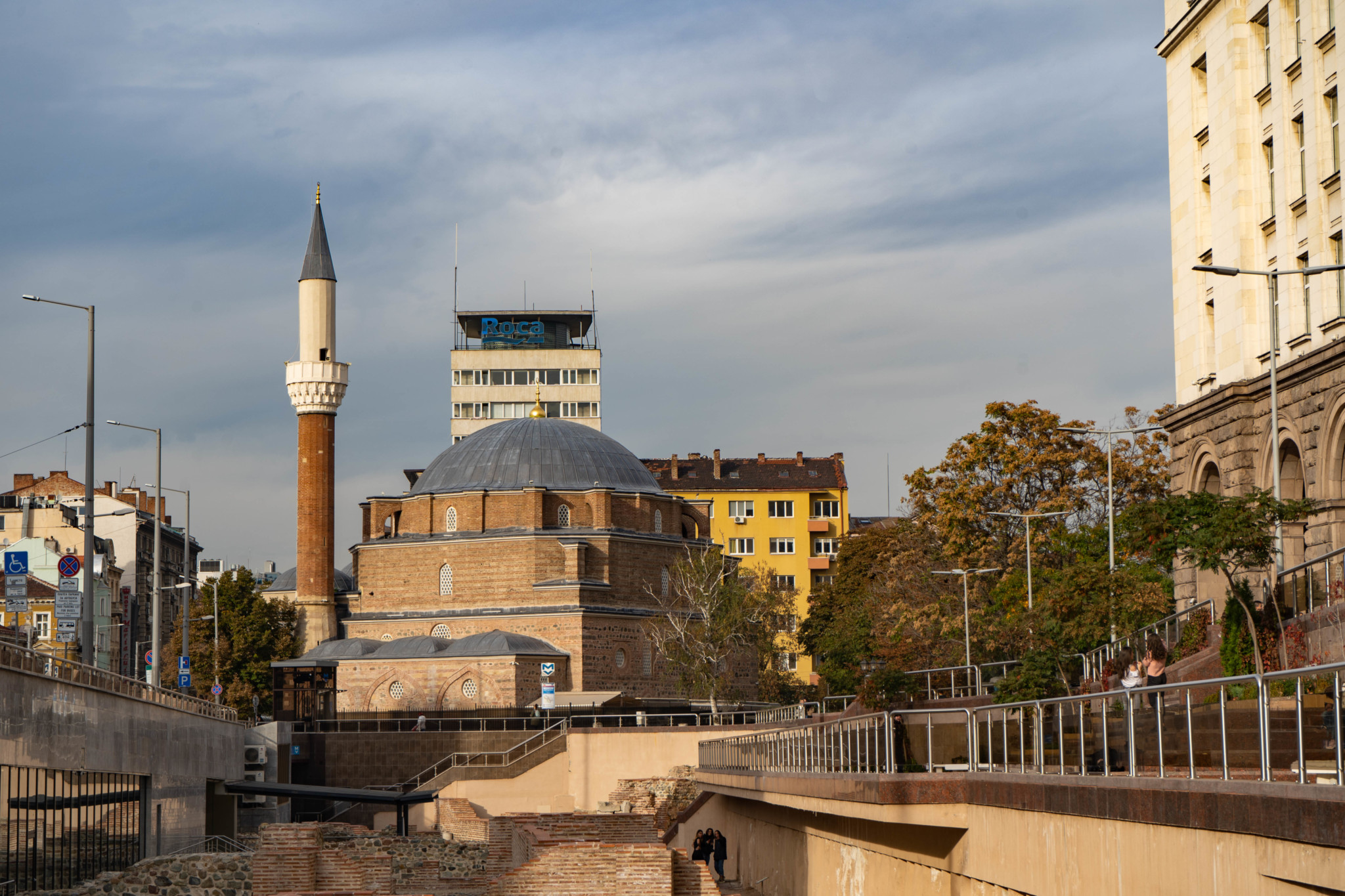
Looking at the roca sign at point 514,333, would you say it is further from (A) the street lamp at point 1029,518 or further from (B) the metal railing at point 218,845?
(B) the metal railing at point 218,845

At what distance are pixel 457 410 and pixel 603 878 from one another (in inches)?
3660

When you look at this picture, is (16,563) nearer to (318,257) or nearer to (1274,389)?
(1274,389)

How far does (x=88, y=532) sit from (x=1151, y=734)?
21985 mm

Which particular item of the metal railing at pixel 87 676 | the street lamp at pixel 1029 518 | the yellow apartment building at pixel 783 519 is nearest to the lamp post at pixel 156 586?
the metal railing at pixel 87 676

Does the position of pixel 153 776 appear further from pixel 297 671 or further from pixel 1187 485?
pixel 297 671

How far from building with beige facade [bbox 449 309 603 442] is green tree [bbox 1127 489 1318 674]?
90.2 metres

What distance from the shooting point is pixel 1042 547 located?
48.0 m

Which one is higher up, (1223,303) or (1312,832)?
(1223,303)

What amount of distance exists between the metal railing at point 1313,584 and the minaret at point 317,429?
4832 cm

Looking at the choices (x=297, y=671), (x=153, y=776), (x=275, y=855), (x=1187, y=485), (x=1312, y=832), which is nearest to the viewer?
(x=1312, y=832)

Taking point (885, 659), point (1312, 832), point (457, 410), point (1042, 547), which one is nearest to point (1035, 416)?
point (1042, 547)

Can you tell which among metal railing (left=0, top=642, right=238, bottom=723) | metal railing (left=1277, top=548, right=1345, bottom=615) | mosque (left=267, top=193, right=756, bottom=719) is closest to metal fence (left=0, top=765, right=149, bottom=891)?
metal railing (left=0, top=642, right=238, bottom=723)

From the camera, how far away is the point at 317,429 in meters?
66.7

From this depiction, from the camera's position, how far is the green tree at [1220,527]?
22547 millimetres
